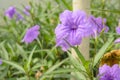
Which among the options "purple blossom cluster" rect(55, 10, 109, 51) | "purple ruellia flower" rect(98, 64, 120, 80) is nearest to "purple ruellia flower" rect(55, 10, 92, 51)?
"purple blossom cluster" rect(55, 10, 109, 51)

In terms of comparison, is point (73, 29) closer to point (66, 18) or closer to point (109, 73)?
point (66, 18)

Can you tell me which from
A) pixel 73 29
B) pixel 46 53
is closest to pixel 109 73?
pixel 73 29

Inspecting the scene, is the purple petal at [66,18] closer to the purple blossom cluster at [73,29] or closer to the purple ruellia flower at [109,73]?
the purple blossom cluster at [73,29]

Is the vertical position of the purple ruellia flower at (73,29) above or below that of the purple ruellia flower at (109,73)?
above

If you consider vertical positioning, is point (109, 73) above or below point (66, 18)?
below

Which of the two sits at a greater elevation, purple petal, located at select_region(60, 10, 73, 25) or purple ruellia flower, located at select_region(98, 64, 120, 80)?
purple petal, located at select_region(60, 10, 73, 25)

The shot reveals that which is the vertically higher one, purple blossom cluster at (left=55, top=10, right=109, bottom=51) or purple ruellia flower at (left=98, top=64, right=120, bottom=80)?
purple blossom cluster at (left=55, top=10, right=109, bottom=51)

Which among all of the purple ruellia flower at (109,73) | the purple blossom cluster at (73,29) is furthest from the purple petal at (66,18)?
the purple ruellia flower at (109,73)

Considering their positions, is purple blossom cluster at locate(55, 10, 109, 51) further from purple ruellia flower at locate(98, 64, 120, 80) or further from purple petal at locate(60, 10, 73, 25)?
purple ruellia flower at locate(98, 64, 120, 80)

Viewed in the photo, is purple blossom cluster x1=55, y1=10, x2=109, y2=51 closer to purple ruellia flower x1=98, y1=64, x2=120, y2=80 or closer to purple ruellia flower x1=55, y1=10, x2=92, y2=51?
purple ruellia flower x1=55, y1=10, x2=92, y2=51
